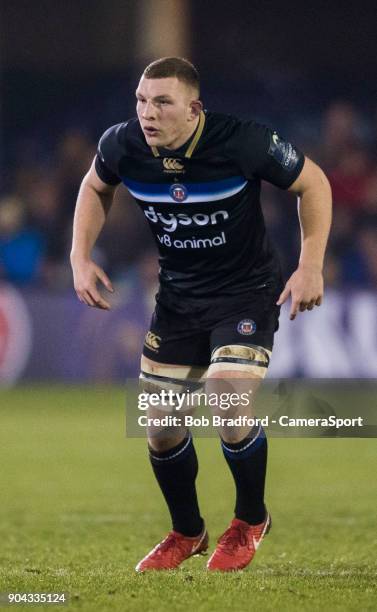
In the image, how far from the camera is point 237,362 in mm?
5562

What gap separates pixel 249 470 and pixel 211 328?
59 centimetres

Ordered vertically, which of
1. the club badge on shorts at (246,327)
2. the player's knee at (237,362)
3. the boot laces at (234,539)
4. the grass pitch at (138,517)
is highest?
the club badge on shorts at (246,327)

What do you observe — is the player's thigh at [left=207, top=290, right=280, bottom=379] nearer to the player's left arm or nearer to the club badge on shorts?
the club badge on shorts

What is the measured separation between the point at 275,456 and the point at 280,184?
4.92 m

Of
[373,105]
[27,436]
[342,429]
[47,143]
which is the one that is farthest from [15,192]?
[342,429]

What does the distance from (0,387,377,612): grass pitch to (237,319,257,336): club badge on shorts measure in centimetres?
93

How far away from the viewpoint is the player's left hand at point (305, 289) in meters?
5.39

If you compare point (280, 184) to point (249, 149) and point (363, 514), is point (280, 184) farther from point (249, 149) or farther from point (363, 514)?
point (363, 514)

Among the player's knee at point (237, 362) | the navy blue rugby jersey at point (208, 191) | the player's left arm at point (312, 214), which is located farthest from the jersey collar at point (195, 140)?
the player's knee at point (237, 362)

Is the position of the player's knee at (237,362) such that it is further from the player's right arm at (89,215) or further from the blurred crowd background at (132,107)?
the blurred crowd background at (132,107)

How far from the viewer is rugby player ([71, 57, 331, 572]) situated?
555cm

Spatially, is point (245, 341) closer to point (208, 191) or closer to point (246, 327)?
point (246, 327)

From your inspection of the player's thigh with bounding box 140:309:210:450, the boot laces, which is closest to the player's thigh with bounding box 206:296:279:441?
the player's thigh with bounding box 140:309:210:450
